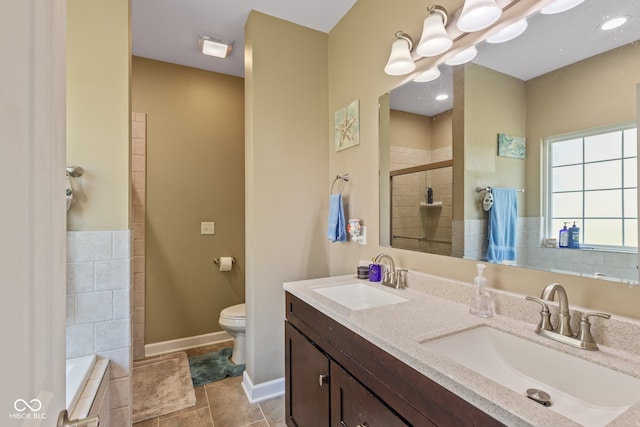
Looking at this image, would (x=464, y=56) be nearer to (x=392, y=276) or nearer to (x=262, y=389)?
(x=392, y=276)

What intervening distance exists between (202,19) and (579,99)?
233 cm

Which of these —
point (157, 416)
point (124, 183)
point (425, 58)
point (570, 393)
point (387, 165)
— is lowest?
point (157, 416)

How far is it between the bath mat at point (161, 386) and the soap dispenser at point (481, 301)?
188 centimetres

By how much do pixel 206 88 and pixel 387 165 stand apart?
213cm

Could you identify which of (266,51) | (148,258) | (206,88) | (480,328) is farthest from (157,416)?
(206,88)

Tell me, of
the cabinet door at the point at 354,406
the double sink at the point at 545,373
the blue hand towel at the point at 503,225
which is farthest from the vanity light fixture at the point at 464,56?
the cabinet door at the point at 354,406

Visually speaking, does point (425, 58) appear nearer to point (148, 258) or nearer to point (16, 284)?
point (16, 284)

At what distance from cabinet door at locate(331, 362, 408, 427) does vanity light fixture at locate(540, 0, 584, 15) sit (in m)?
1.42

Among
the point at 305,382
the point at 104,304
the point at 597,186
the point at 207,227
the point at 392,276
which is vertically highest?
the point at 597,186

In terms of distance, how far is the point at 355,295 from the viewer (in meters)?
1.69

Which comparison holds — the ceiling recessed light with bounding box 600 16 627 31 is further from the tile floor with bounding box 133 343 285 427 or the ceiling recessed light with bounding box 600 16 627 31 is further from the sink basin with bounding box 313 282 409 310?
the tile floor with bounding box 133 343 285 427

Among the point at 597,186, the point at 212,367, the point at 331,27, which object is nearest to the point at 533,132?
the point at 597,186

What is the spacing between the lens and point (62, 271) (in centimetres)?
60

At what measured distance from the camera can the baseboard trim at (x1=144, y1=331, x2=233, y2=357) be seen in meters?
2.72
